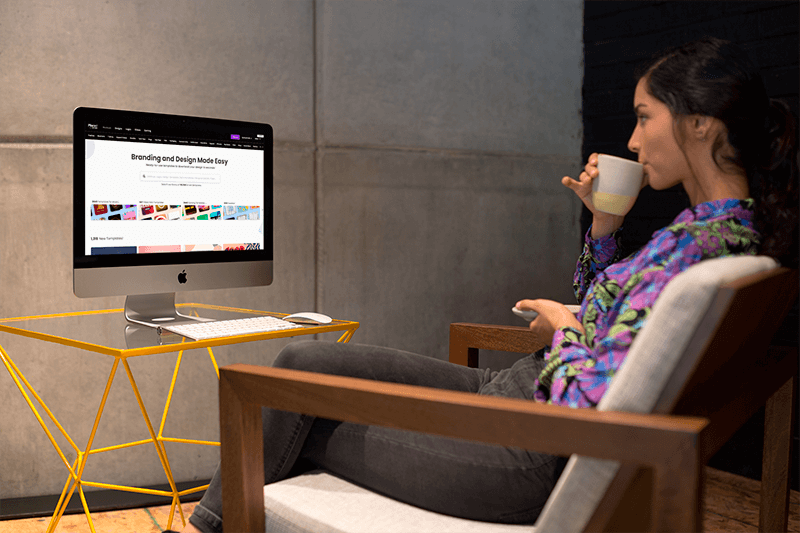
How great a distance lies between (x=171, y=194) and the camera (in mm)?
1926

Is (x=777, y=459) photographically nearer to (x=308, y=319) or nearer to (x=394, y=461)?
(x=394, y=461)

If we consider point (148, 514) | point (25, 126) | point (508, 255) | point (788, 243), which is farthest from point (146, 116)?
point (508, 255)

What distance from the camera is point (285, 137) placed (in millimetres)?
2725

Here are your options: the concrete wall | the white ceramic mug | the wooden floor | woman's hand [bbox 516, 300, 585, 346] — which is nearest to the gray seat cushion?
woman's hand [bbox 516, 300, 585, 346]

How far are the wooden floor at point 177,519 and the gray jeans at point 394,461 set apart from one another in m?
1.13

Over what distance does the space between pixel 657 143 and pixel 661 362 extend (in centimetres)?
66

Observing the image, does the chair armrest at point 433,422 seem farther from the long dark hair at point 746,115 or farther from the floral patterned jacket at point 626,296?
the long dark hair at point 746,115

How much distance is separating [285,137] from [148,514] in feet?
4.95

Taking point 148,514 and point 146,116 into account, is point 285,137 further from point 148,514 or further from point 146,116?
point 148,514

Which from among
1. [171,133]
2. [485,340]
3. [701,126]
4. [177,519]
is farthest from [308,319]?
[701,126]

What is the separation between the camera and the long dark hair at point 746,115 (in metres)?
1.30

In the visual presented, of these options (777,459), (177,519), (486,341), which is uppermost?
(486,341)

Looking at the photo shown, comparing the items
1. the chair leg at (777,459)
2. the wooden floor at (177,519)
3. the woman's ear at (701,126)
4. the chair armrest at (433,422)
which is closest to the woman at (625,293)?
the woman's ear at (701,126)

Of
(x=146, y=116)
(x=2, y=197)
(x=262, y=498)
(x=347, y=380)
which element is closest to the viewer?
(x=347, y=380)
